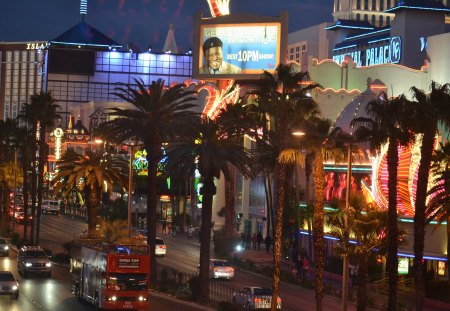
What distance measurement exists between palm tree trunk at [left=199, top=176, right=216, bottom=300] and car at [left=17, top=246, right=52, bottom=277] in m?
12.1

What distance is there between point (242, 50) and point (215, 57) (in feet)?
10.2

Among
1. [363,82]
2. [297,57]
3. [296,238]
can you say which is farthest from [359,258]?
[297,57]

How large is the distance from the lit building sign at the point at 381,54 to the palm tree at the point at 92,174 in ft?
199

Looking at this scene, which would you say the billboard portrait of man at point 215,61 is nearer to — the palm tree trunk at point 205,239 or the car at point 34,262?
the car at point 34,262

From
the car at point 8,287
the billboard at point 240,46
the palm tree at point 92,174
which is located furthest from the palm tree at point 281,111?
the billboard at point 240,46

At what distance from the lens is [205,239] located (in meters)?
53.7

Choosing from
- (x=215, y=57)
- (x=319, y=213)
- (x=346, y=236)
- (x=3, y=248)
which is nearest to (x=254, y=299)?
(x=319, y=213)

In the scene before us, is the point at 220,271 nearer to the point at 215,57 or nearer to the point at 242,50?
the point at 242,50

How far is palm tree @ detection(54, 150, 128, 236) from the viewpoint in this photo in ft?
236

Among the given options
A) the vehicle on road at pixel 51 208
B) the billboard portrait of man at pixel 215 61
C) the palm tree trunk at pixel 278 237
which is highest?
the billboard portrait of man at pixel 215 61

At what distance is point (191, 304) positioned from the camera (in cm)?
4978

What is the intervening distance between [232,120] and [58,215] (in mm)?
81306

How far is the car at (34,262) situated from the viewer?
60625mm

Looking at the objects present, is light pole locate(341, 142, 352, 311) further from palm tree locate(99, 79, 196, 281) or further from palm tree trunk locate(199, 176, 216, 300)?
palm tree locate(99, 79, 196, 281)
